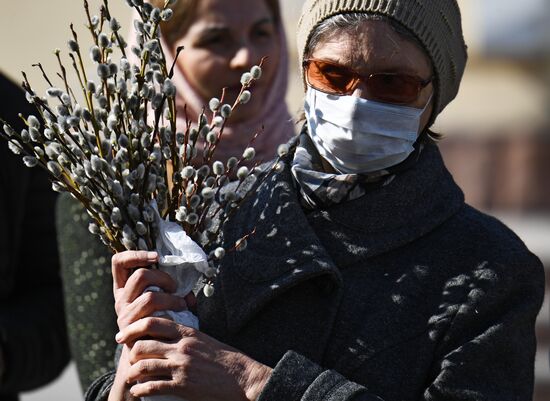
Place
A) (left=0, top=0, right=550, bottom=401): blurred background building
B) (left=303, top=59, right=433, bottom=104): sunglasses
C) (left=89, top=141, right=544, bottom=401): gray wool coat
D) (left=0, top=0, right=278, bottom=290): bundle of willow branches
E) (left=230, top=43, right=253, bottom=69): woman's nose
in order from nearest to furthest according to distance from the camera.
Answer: (left=0, top=0, right=278, bottom=290): bundle of willow branches
(left=89, top=141, right=544, bottom=401): gray wool coat
(left=303, top=59, right=433, bottom=104): sunglasses
(left=230, top=43, right=253, bottom=69): woman's nose
(left=0, top=0, right=550, bottom=401): blurred background building

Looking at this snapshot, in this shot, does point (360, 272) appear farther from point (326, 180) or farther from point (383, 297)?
point (326, 180)

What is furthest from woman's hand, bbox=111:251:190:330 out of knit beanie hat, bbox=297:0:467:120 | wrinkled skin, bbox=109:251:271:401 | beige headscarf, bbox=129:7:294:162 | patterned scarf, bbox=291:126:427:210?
beige headscarf, bbox=129:7:294:162

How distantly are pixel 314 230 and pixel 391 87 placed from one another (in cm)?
36

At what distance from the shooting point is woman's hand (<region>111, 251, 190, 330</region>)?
8.06 feet

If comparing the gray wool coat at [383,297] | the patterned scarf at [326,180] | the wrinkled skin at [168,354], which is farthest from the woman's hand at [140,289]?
the patterned scarf at [326,180]

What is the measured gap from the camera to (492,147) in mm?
8258

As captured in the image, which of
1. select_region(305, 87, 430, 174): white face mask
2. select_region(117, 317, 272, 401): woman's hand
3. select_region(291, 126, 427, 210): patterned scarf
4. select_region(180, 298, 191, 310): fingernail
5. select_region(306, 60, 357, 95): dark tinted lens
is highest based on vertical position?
select_region(306, 60, 357, 95): dark tinted lens

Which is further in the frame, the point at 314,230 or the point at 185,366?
the point at 314,230

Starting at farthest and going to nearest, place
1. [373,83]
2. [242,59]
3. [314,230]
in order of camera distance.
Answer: [242,59] → [314,230] → [373,83]

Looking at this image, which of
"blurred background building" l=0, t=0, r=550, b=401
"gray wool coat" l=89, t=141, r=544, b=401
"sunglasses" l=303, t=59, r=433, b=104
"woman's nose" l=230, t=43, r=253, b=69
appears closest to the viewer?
"gray wool coat" l=89, t=141, r=544, b=401

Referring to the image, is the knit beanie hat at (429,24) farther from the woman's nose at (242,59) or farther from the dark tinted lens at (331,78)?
the woman's nose at (242,59)

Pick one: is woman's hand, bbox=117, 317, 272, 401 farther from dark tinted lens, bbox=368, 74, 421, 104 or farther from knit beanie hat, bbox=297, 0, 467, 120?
knit beanie hat, bbox=297, 0, 467, 120

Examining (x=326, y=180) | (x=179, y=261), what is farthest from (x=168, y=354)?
(x=326, y=180)

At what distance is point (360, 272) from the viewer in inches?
106
